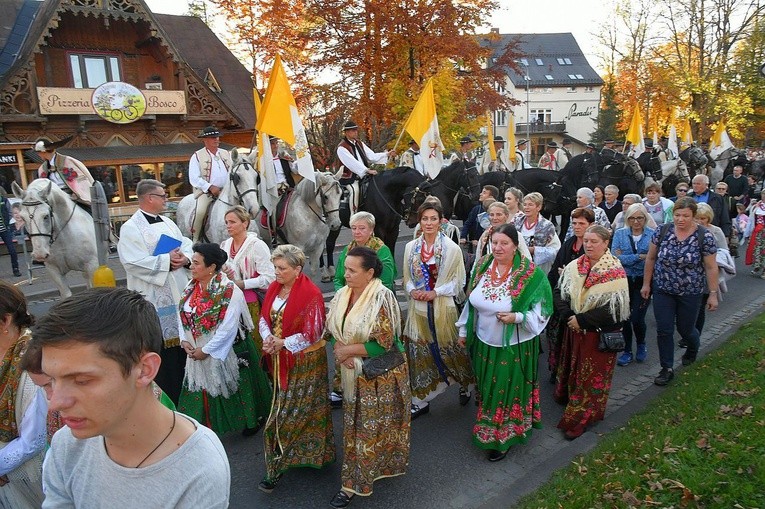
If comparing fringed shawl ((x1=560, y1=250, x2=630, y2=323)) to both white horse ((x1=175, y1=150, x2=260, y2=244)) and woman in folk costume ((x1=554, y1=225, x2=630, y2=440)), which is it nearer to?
woman in folk costume ((x1=554, y1=225, x2=630, y2=440))

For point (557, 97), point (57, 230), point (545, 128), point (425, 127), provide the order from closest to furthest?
1. point (57, 230)
2. point (425, 127)
3. point (557, 97)
4. point (545, 128)

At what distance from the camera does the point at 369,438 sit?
3404 mm

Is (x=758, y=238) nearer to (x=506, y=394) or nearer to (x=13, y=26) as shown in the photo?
(x=506, y=394)

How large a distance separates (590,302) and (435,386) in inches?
63.0

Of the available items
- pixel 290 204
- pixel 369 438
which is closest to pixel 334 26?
pixel 290 204

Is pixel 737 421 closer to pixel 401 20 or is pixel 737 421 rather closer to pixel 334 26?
pixel 401 20

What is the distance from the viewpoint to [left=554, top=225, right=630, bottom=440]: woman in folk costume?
4.16 m

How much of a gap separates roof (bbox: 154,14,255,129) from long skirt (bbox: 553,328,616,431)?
1806 cm

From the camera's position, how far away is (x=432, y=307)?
4527mm

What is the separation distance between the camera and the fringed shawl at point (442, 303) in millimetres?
4484

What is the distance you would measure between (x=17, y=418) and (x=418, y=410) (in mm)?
3357

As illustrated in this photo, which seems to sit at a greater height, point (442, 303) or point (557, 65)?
point (557, 65)

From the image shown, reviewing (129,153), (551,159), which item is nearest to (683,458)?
(551,159)

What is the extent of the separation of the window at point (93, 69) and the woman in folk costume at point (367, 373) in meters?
17.8
